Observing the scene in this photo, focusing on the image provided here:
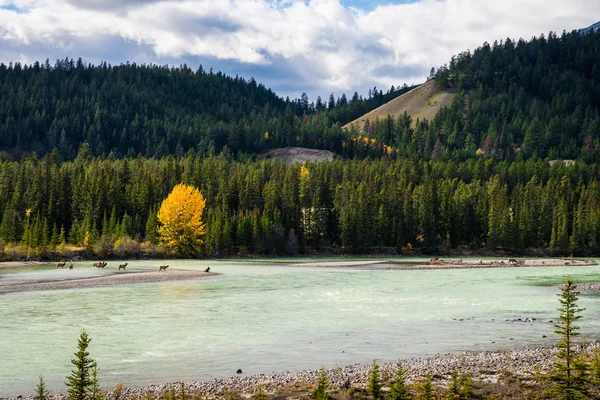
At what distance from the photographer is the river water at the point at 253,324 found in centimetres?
2966

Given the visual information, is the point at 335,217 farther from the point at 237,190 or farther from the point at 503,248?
the point at 503,248

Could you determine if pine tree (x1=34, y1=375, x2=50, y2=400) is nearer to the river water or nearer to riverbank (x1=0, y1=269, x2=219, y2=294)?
the river water

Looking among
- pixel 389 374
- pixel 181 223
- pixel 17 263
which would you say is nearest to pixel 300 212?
pixel 181 223

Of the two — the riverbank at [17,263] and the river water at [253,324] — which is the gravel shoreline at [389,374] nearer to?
the river water at [253,324]

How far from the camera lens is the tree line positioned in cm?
12056

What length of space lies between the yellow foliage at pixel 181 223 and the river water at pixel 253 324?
40144 millimetres

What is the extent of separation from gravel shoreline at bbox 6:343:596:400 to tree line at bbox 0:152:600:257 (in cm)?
8787

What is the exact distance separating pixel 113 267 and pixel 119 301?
36.7m

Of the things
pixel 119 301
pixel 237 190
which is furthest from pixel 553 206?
pixel 119 301

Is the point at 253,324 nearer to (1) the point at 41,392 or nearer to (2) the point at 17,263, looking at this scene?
(1) the point at 41,392

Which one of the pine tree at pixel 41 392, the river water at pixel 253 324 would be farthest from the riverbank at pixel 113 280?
the pine tree at pixel 41 392

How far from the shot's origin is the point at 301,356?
31297 mm

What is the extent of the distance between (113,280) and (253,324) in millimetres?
30427

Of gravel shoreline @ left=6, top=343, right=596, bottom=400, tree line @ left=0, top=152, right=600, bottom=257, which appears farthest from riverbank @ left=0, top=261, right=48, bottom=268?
gravel shoreline @ left=6, top=343, right=596, bottom=400
